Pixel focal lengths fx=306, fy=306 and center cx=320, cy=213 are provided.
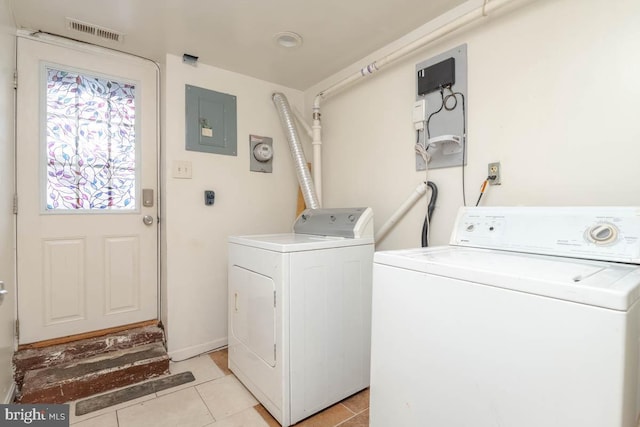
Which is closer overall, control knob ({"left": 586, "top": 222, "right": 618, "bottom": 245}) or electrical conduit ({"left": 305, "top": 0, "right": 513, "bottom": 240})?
control knob ({"left": 586, "top": 222, "right": 618, "bottom": 245})

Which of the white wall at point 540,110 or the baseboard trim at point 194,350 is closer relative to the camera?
the white wall at point 540,110

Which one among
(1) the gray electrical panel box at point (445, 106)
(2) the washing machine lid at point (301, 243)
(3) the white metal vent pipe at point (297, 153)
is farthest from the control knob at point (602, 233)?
(3) the white metal vent pipe at point (297, 153)

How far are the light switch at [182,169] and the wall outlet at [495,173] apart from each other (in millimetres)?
2018

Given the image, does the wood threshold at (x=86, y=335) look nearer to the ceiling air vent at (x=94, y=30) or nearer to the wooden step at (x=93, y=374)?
the wooden step at (x=93, y=374)

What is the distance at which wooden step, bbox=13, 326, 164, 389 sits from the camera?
1850 mm

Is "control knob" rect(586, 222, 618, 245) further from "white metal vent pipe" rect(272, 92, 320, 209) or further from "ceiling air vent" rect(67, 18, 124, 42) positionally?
"ceiling air vent" rect(67, 18, 124, 42)

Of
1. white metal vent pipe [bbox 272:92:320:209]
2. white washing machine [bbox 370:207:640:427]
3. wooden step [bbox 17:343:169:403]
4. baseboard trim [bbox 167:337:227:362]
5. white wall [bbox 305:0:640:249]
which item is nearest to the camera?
white washing machine [bbox 370:207:640:427]

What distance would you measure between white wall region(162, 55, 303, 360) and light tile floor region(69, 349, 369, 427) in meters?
0.49

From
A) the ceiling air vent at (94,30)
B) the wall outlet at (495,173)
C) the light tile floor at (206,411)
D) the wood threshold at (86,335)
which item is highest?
the ceiling air vent at (94,30)

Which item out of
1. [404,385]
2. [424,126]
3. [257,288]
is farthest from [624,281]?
[257,288]

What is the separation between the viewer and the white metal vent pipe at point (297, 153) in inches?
95.3

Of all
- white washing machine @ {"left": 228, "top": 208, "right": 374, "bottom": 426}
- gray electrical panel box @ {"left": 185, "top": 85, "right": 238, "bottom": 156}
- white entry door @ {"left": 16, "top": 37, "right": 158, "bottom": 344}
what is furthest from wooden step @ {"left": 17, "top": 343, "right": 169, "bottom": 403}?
gray electrical panel box @ {"left": 185, "top": 85, "right": 238, "bottom": 156}

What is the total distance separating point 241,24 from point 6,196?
5.51 ft

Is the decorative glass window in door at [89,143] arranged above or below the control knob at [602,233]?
above
